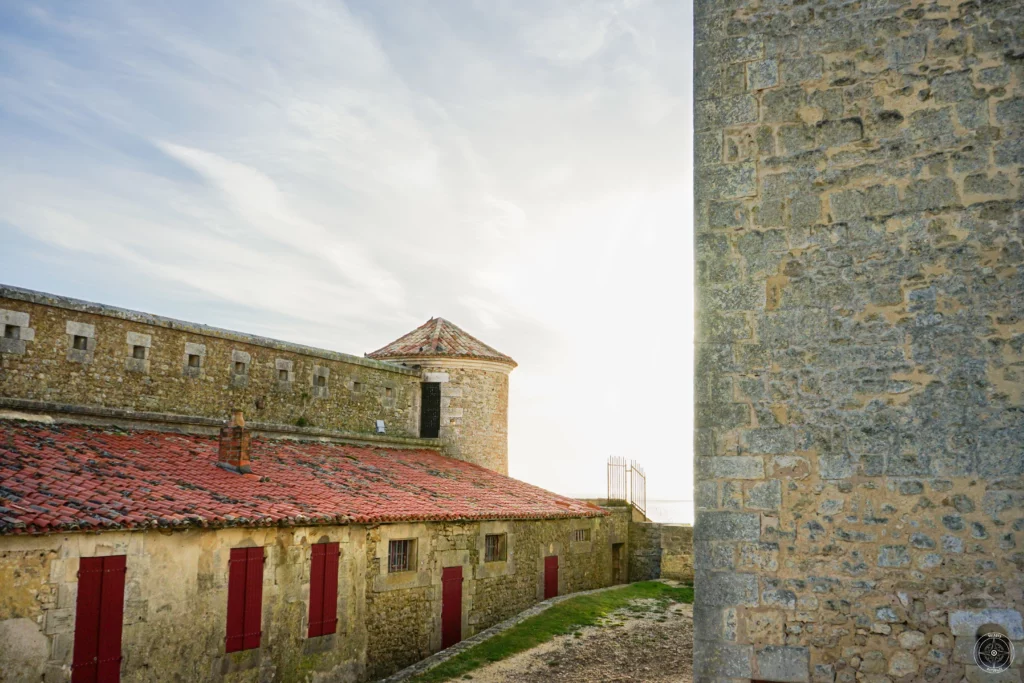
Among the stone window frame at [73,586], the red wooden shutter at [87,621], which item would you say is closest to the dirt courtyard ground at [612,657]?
the stone window frame at [73,586]

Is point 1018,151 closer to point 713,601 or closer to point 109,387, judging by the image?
point 713,601

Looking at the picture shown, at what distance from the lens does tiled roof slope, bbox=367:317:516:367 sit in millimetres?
20875

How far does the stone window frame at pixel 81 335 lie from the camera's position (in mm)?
12836

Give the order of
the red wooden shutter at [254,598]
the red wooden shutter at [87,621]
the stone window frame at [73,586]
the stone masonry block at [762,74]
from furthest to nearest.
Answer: the red wooden shutter at [254,598] < the red wooden shutter at [87,621] < the stone window frame at [73,586] < the stone masonry block at [762,74]

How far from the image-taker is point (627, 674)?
11773 mm

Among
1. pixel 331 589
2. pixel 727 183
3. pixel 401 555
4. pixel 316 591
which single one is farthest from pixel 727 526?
pixel 401 555

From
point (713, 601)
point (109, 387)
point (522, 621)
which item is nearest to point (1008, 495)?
point (713, 601)

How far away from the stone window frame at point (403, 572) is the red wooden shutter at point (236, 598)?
2.49 meters

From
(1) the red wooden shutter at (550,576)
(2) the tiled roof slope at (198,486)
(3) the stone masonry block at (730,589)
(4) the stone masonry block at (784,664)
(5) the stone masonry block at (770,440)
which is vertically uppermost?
(5) the stone masonry block at (770,440)

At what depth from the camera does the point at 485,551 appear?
15547 millimetres

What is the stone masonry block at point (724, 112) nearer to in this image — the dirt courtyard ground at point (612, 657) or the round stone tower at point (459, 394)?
the dirt courtyard ground at point (612, 657)

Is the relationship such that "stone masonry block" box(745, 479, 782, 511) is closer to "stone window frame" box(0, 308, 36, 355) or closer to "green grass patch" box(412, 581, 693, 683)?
"green grass patch" box(412, 581, 693, 683)

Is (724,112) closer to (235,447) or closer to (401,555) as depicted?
(235,447)

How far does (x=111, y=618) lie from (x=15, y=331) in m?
5.27
